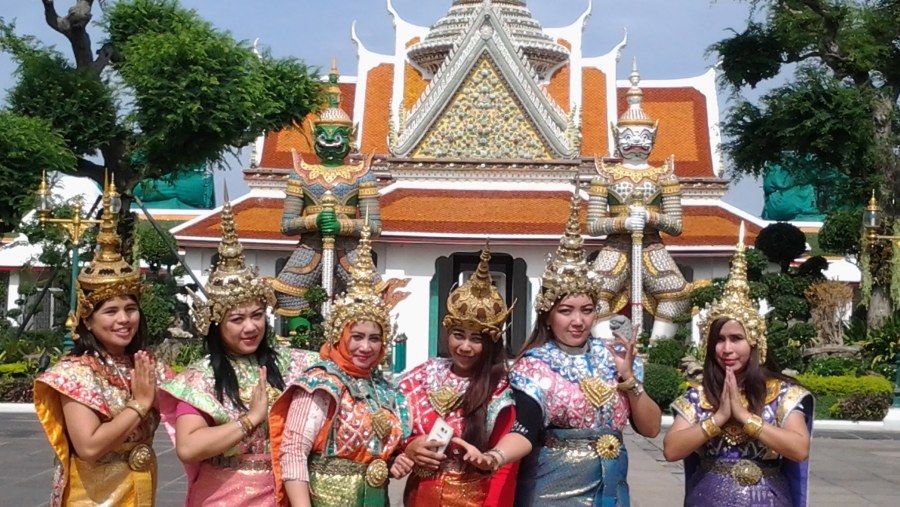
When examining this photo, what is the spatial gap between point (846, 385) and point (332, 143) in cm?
758

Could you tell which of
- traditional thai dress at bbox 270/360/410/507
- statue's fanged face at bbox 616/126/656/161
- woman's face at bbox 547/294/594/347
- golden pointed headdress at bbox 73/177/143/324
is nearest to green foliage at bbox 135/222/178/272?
statue's fanged face at bbox 616/126/656/161

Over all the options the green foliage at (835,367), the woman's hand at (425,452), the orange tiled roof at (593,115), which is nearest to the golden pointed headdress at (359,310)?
the woman's hand at (425,452)

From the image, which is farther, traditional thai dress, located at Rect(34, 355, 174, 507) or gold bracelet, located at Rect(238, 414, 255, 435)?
traditional thai dress, located at Rect(34, 355, 174, 507)

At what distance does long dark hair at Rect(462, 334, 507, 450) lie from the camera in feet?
15.1

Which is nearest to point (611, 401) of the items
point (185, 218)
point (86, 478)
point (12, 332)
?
point (86, 478)

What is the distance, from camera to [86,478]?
4.75 meters

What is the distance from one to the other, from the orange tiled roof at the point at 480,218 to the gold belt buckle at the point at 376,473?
1542 cm

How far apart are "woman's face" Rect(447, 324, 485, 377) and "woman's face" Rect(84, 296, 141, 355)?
1232 millimetres

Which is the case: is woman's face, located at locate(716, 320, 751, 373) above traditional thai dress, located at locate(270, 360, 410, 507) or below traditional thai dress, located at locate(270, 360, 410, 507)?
above

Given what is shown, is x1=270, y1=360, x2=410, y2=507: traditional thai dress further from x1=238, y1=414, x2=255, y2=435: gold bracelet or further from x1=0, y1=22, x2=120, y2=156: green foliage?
x1=0, y1=22, x2=120, y2=156: green foliage

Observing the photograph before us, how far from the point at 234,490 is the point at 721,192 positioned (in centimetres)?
1869

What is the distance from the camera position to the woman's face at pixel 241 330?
4742 millimetres

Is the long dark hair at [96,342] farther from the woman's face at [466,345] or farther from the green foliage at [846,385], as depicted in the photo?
the green foliage at [846,385]

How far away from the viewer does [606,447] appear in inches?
187
